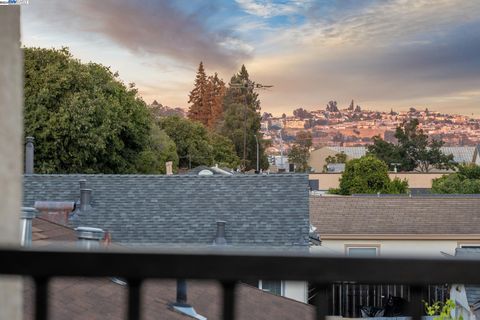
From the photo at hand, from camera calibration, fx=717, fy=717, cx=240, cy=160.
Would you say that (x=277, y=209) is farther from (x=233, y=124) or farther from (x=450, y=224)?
(x=233, y=124)

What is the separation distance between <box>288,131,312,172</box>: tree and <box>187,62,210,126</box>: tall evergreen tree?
45.9ft

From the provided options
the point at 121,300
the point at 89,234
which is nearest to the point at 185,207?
the point at 89,234

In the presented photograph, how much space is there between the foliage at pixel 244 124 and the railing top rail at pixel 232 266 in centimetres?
5126

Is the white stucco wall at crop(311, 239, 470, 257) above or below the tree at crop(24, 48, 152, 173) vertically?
below

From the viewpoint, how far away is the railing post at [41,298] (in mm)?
1328

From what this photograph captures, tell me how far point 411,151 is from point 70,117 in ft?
87.1

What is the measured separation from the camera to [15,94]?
155 centimetres

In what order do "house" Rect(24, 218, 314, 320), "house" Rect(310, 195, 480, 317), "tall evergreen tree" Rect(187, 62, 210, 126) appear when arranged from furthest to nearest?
1. "tall evergreen tree" Rect(187, 62, 210, 126)
2. "house" Rect(310, 195, 480, 317)
3. "house" Rect(24, 218, 314, 320)

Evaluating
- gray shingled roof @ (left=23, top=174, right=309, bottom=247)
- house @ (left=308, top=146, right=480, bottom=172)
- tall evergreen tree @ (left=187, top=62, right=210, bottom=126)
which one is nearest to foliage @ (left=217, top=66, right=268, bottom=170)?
house @ (left=308, top=146, right=480, bottom=172)

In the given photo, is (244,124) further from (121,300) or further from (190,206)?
(121,300)

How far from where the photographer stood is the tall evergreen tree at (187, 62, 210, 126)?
227ft

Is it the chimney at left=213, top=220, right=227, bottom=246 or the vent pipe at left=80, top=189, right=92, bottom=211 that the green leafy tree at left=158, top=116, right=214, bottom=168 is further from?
the chimney at left=213, top=220, right=227, bottom=246

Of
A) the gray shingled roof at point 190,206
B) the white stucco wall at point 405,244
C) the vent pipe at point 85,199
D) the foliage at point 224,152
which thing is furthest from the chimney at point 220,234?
the foliage at point 224,152

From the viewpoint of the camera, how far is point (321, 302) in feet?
4.27
